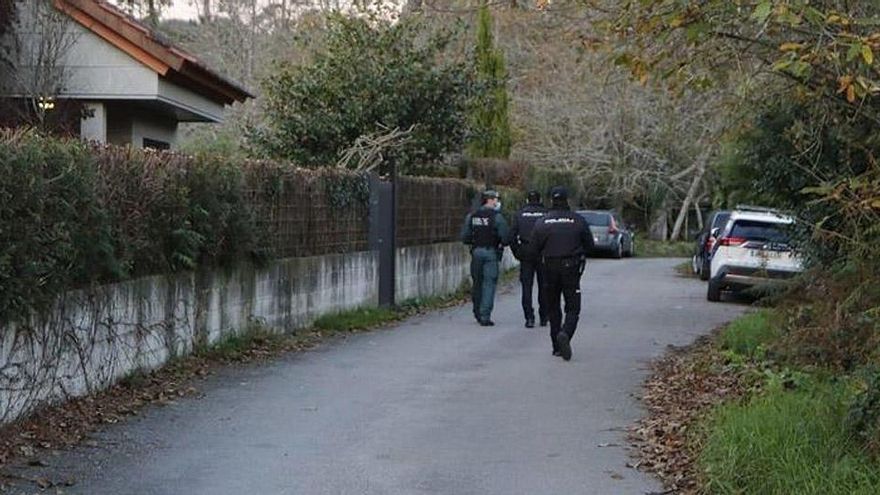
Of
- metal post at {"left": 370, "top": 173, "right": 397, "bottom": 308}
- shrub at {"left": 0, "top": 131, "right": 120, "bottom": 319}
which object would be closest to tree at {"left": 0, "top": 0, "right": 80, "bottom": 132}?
metal post at {"left": 370, "top": 173, "right": 397, "bottom": 308}

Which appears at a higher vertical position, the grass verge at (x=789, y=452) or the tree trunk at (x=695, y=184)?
the tree trunk at (x=695, y=184)

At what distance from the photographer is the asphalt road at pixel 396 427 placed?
752 cm

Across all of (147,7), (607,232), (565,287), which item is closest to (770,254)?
(565,287)

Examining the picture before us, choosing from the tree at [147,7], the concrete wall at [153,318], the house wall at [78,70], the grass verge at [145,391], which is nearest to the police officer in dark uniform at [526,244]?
the grass verge at [145,391]

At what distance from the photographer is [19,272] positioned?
8039mm

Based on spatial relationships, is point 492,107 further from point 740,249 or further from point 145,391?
point 145,391

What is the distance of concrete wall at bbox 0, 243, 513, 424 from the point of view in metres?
8.55

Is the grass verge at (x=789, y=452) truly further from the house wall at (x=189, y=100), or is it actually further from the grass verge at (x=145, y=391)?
the house wall at (x=189, y=100)

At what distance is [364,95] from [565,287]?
10.8m

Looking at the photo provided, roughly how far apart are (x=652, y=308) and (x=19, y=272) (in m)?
13.8

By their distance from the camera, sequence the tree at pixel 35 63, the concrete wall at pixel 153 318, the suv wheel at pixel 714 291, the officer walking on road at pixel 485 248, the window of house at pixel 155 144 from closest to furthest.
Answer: the concrete wall at pixel 153 318 → the tree at pixel 35 63 → the officer walking on road at pixel 485 248 → the window of house at pixel 155 144 → the suv wheel at pixel 714 291

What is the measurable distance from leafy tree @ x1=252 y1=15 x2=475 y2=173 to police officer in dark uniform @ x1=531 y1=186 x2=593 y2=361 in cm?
910

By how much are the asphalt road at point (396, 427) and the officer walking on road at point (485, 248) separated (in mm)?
1704

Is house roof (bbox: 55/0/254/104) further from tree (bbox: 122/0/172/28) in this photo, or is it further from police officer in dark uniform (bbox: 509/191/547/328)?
tree (bbox: 122/0/172/28)
